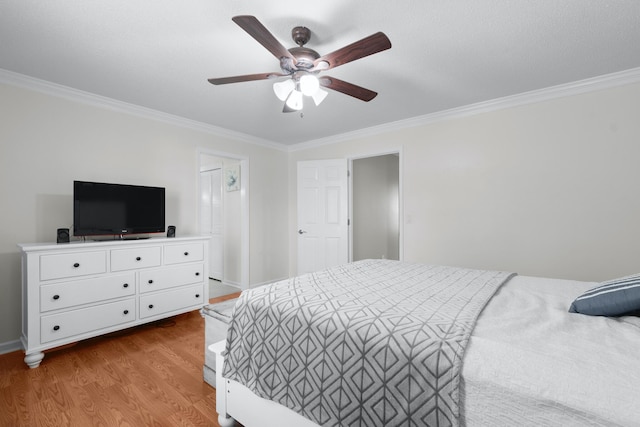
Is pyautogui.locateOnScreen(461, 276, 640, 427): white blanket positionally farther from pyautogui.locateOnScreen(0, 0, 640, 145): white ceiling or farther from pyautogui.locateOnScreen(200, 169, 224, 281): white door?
pyautogui.locateOnScreen(200, 169, 224, 281): white door

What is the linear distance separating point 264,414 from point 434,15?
2.41m

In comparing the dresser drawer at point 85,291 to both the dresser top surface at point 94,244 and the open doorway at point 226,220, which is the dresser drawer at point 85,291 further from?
the open doorway at point 226,220

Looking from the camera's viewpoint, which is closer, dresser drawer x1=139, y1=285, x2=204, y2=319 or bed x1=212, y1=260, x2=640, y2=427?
bed x1=212, y1=260, x2=640, y2=427

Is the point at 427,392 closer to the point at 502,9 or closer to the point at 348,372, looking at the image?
the point at 348,372

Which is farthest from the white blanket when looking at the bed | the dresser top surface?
the dresser top surface

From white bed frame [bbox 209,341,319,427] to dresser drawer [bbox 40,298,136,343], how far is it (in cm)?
159

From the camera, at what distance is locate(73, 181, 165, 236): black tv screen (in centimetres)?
268

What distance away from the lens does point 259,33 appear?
4.91ft

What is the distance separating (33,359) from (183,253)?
4.49 ft

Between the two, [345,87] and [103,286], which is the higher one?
[345,87]

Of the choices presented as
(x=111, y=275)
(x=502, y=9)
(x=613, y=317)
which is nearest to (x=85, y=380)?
(x=111, y=275)

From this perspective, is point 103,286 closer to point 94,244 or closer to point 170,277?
point 94,244

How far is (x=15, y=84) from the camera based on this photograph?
2518 millimetres

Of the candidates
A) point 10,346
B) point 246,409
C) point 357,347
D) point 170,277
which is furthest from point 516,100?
point 10,346
